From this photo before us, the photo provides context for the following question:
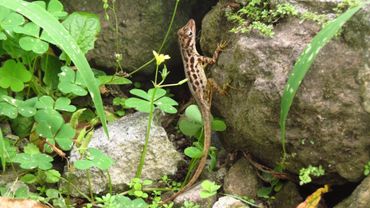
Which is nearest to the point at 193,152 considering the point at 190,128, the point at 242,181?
the point at 190,128

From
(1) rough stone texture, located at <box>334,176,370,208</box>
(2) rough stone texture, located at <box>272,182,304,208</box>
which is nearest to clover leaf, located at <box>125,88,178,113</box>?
(2) rough stone texture, located at <box>272,182,304,208</box>

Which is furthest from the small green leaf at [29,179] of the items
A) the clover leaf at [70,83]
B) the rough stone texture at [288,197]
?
the rough stone texture at [288,197]

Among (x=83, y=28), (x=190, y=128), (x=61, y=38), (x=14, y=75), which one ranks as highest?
(x=61, y=38)

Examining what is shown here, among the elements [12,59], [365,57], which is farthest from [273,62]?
[12,59]

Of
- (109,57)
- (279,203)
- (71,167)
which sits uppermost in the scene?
(109,57)

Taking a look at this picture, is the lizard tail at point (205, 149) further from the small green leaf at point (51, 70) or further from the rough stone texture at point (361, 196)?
the small green leaf at point (51, 70)

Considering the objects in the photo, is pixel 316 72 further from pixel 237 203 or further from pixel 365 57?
pixel 237 203

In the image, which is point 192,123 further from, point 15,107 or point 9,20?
point 9,20
